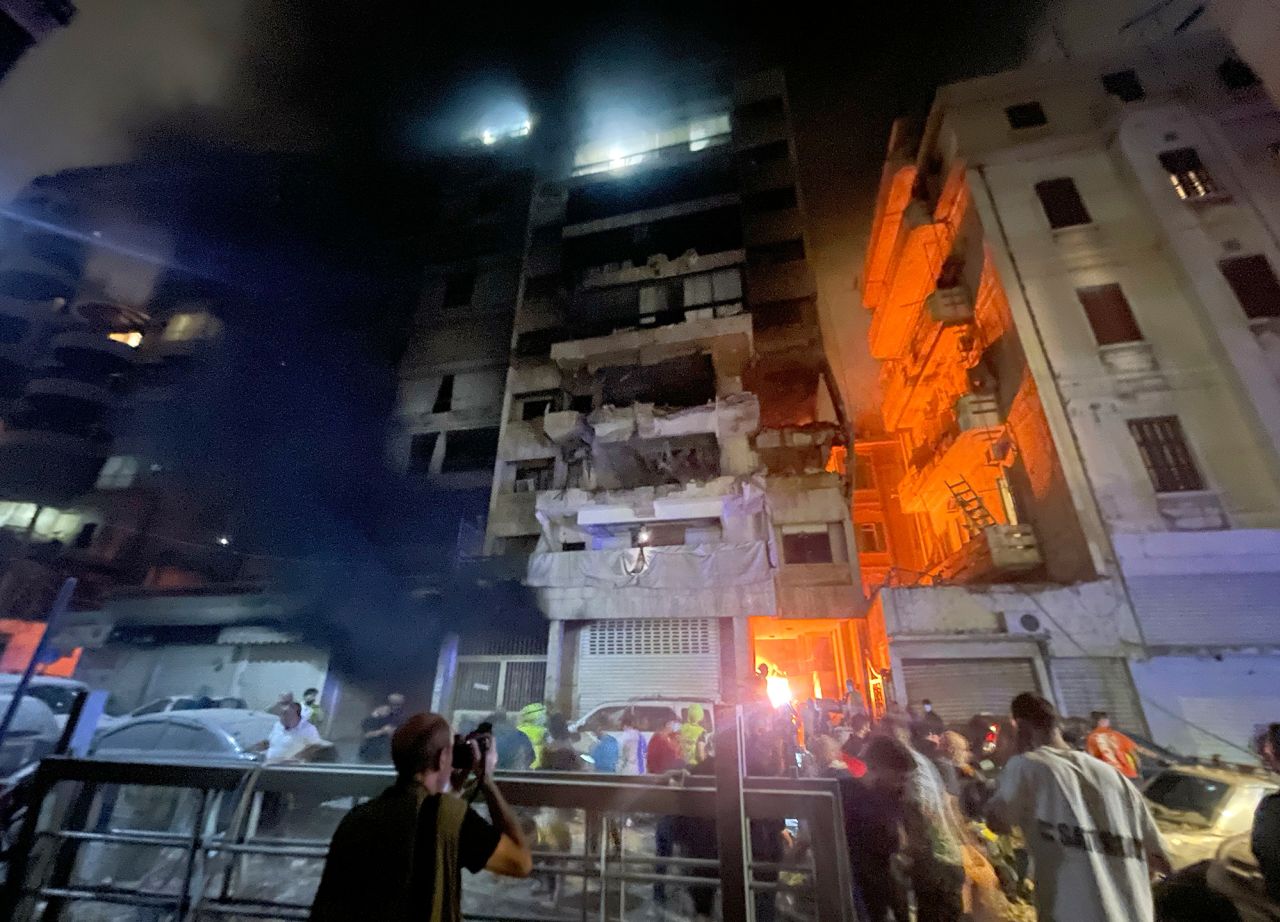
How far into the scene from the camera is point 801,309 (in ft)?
73.7

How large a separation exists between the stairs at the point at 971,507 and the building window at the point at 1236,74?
15742mm

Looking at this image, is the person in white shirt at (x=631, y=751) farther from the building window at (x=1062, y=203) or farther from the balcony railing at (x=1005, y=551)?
the building window at (x=1062, y=203)

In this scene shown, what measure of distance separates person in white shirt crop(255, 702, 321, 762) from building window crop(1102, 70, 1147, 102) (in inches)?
1202

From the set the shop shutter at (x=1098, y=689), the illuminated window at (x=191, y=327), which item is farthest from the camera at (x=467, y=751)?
the illuminated window at (x=191, y=327)

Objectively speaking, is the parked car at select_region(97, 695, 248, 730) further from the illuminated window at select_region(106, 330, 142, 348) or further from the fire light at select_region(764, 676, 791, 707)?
the illuminated window at select_region(106, 330, 142, 348)

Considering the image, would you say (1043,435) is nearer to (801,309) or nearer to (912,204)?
(801,309)

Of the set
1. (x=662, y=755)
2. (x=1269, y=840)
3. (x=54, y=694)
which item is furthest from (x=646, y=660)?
(x=1269, y=840)

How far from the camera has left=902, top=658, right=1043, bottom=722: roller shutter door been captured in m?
13.5

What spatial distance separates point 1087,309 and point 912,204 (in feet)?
28.4

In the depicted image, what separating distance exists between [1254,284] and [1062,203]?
5.80m

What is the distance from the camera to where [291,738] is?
8.25 metres

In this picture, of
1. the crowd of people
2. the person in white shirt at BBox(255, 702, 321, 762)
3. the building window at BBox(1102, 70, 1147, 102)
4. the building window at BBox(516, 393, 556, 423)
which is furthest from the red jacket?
the building window at BBox(1102, 70, 1147, 102)

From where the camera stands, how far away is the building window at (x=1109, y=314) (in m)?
15.9

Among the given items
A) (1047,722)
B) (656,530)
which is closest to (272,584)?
(656,530)
